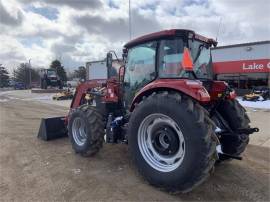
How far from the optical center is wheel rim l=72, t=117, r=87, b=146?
6.23 meters

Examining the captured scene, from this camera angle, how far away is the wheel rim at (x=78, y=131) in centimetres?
623

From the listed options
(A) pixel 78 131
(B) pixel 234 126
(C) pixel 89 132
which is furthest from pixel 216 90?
(A) pixel 78 131

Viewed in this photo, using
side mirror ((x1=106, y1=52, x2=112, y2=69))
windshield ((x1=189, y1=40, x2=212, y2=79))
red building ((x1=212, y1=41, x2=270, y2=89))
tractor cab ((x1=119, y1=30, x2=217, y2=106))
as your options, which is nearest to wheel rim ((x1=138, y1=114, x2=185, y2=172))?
tractor cab ((x1=119, y1=30, x2=217, y2=106))

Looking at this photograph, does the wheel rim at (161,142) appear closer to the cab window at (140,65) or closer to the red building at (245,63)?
the cab window at (140,65)

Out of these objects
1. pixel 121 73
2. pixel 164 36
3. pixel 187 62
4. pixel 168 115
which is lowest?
pixel 168 115

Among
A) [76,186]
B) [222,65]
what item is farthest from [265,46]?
[76,186]

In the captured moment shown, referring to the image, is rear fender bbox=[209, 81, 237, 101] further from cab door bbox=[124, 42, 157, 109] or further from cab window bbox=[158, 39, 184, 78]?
cab door bbox=[124, 42, 157, 109]

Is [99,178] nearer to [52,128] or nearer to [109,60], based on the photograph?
[109,60]

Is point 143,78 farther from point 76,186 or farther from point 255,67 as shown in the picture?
point 255,67

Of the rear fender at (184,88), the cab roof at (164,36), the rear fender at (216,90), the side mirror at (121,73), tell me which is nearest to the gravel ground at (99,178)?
the rear fender at (216,90)

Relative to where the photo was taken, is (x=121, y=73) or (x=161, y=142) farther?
(x=121, y=73)

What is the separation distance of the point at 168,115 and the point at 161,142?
573 mm

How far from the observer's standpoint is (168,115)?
13.7 feet

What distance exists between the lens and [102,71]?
37.8m
